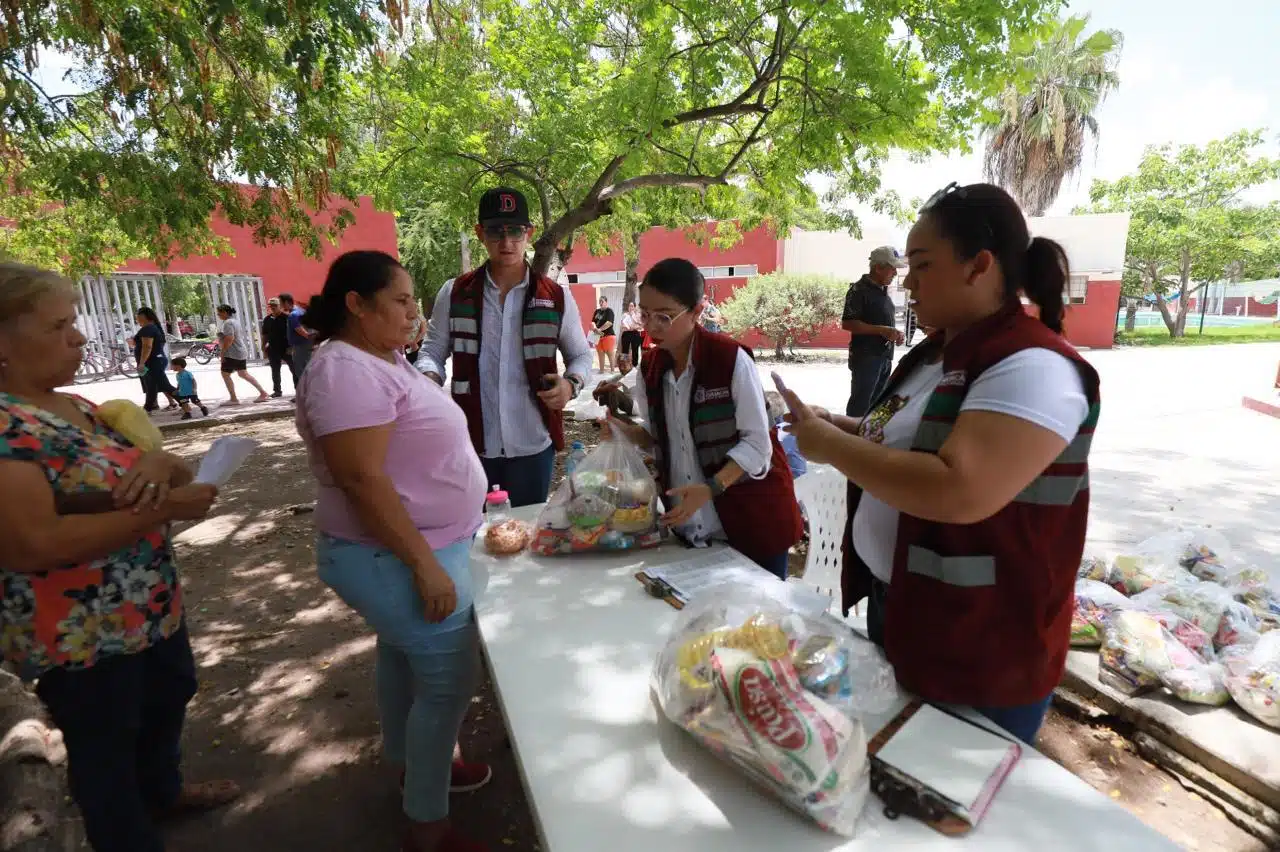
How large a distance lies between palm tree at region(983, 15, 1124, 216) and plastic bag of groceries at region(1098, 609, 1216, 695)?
2141 cm

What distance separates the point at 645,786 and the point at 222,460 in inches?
51.3

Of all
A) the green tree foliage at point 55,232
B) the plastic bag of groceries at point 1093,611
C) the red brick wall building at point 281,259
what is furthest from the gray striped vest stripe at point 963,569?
the red brick wall building at point 281,259

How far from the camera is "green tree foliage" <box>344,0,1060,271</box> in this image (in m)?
5.09

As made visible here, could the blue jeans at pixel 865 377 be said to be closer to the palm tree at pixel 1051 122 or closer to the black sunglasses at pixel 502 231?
the black sunglasses at pixel 502 231

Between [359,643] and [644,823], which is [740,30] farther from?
[644,823]

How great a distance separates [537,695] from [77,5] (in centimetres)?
563

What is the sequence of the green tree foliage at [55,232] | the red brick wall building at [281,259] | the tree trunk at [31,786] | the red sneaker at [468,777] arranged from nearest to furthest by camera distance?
the tree trunk at [31,786]
the red sneaker at [468,777]
the green tree foliage at [55,232]
the red brick wall building at [281,259]

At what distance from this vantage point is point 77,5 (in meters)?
4.28

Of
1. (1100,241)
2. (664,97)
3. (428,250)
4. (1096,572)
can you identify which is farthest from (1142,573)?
(428,250)

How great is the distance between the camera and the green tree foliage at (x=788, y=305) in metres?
17.3

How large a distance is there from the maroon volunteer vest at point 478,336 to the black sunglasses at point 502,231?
0.69ft

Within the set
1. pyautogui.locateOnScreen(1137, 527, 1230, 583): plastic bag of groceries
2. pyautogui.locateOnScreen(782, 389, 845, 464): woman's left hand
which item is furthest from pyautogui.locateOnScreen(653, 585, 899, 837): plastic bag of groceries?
pyautogui.locateOnScreen(1137, 527, 1230, 583): plastic bag of groceries

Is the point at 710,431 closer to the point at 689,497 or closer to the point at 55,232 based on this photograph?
the point at 689,497

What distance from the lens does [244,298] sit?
53.6 feet
